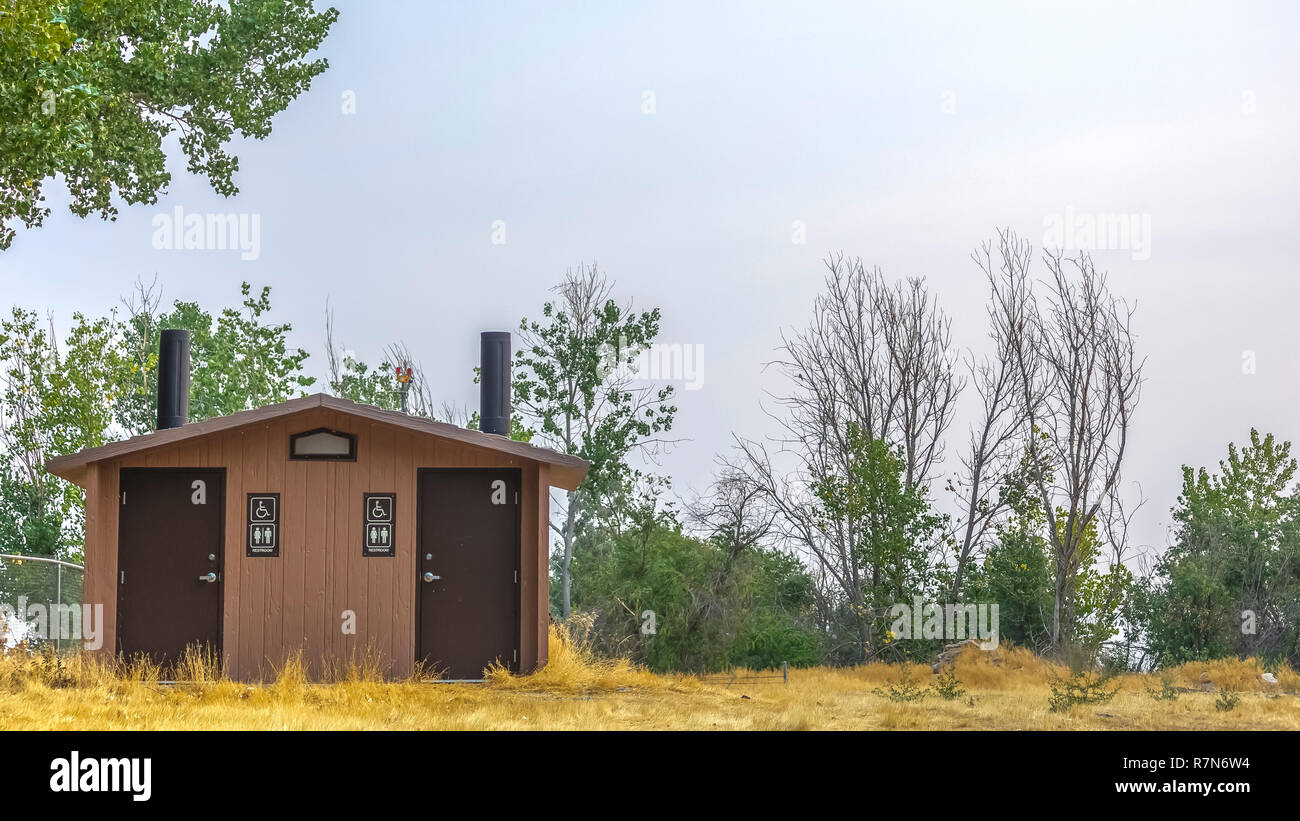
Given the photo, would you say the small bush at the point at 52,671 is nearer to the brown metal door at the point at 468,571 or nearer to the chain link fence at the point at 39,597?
the chain link fence at the point at 39,597

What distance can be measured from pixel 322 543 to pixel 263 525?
0.74 metres

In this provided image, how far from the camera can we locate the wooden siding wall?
1634 cm

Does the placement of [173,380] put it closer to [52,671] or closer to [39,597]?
[39,597]

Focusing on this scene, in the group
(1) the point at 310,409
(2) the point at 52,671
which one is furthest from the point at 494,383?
(2) the point at 52,671

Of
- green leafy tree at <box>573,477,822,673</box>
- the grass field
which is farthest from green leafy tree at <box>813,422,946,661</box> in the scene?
the grass field

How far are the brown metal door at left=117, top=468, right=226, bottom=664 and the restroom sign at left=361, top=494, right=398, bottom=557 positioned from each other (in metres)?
1.72

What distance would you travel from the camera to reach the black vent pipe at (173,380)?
18688mm

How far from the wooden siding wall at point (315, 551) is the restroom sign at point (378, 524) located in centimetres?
8

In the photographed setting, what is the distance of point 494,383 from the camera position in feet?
61.1

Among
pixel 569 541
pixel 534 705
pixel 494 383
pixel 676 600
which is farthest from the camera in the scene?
pixel 569 541

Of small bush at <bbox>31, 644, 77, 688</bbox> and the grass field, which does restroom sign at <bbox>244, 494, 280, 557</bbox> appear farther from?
small bush at <bbox>31, 644, 77, 688</bbox>

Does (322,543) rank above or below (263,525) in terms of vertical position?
below

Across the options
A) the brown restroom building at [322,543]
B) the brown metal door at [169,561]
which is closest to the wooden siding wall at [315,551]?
the brown restroom building at [322,543]

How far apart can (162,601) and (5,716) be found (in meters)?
4.05
